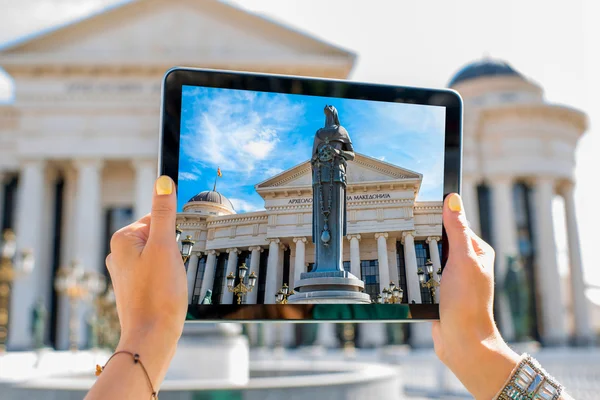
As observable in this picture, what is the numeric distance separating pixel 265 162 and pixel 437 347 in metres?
0.78

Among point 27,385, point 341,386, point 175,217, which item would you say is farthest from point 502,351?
point 27,385

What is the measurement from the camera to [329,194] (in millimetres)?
2041

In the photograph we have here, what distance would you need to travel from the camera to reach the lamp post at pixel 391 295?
203 cm

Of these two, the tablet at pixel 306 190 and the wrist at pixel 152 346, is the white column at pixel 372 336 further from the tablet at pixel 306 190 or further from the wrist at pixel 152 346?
the wrist at pixel 152 346

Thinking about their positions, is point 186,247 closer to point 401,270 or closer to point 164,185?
point 164,185

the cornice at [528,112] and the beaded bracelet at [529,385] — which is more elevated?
the cornice at [528,112]

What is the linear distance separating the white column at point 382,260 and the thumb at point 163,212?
0.65 metres

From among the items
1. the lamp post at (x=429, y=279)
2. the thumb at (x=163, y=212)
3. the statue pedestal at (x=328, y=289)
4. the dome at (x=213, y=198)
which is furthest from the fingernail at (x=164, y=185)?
the lamp post at (x=429, y=279)

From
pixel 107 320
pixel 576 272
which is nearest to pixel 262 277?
pixel 107 320

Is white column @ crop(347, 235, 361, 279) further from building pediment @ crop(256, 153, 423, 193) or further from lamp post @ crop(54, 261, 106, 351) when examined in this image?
lamp post @ crop(54, 261, 106, 351)

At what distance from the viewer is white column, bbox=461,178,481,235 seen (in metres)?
40.2

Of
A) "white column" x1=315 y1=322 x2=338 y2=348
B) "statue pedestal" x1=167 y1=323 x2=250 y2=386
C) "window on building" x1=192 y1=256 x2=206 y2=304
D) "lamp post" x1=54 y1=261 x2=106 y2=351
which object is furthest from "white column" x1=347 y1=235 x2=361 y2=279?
"white column" x1=315 y1=322 x2=338 y2=348

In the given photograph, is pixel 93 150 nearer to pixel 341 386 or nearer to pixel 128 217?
pixel 128 217

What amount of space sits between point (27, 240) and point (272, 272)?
36937mm
